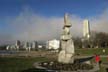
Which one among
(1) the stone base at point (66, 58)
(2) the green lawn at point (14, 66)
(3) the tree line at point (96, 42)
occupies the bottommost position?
(2) the green lawn at point (14, 66)

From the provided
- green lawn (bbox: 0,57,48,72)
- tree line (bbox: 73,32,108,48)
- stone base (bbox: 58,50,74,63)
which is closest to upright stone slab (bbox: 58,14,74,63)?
stone base (bbox: 58,50,74,63)

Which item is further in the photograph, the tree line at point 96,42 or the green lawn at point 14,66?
the tree line at point 96,42

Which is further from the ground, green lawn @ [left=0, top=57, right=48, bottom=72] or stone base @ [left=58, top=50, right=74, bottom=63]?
stone base @ [left=58, top=50, right=74, bottom=63]

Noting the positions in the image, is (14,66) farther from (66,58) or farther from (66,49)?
(66,49)

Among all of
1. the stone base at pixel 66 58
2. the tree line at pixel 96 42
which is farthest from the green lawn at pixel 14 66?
the tree line at pixel 96 42

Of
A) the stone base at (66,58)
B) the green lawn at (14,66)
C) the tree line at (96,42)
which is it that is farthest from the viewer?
the tree line at (96,42)

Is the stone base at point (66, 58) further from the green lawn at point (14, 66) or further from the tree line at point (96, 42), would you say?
the tree line at point (96, 42)

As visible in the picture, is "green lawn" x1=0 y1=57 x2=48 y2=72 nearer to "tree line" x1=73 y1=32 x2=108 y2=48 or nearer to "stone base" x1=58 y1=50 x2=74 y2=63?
"stone base" x1=58 y1=50 x2=74 y2=63

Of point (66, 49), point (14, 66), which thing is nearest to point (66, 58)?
point (66, 49)

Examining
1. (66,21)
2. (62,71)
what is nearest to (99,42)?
(66,21)

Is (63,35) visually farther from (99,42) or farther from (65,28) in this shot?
(99,42)

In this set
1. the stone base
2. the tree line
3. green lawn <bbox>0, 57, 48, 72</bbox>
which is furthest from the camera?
the tree line

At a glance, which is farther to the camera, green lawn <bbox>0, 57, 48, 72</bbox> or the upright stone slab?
the upright stone slab

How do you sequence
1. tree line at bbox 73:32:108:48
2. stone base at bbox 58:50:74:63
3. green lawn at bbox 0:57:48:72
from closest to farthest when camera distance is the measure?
green lawn at bbox 0:57:48:72
stone base at bbox 58:50:74:63
tree line at bbox 73:32:108:48
